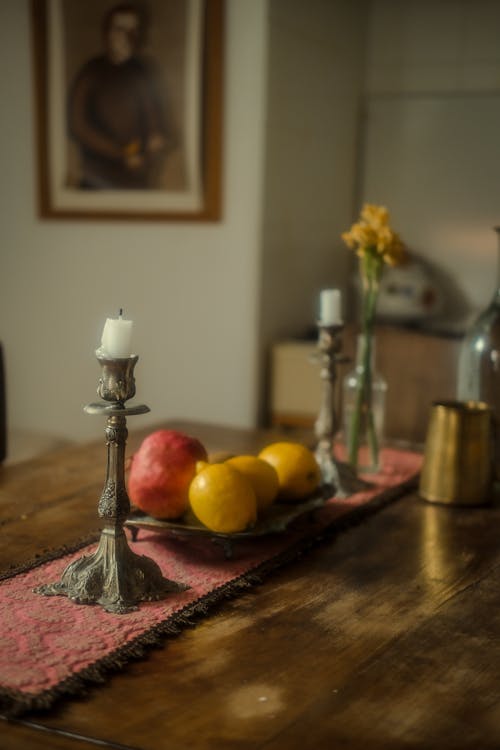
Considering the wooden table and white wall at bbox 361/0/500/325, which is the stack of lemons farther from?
white wall at bbox 361/0/500/325

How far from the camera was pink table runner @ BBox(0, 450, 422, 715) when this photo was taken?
876mm

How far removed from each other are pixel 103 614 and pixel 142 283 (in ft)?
7.68

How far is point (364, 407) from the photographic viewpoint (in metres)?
1.68

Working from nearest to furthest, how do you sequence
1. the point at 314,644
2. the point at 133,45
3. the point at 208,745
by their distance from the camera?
the point at 208,745 → the point at 314,644 → the point at 133,45

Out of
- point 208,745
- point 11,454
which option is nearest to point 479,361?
point 208,745

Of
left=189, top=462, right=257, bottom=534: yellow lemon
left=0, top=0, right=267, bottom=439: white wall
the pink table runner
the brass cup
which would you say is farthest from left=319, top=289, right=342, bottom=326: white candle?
left=0, top=0, right=267, bottom=439: white wall

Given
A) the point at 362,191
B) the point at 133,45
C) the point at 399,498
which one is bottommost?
the point at 399,498

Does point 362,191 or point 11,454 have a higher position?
point 362,191

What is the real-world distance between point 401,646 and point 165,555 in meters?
0.37

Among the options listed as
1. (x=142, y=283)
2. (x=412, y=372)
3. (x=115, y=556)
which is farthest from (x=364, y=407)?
(x=142, y=283)

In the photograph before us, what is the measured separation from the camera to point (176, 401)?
333 centimetres

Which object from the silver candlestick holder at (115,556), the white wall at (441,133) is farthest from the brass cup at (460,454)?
the white wall at (441,133)

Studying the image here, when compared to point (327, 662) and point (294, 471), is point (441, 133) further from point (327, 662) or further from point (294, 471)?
point (327, 662)

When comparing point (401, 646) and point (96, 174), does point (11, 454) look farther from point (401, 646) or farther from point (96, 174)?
point (401, 646)
